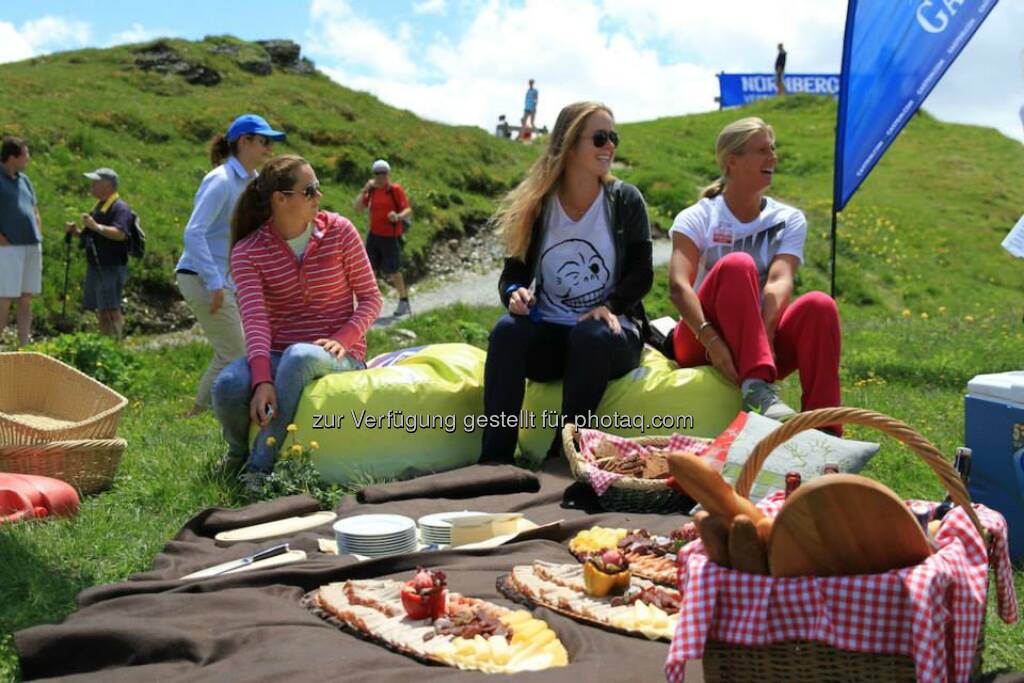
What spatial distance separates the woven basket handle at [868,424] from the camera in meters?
2.27

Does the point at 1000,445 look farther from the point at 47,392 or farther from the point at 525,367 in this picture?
the point at 47,392

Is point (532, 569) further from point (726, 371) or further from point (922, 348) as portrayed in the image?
point (922, 348)

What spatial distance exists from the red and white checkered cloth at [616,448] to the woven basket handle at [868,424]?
175 cm

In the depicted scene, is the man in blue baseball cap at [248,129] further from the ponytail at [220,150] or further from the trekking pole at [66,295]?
the trekking pole at [66,295]

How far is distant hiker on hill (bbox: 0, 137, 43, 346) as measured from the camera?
8430 mm

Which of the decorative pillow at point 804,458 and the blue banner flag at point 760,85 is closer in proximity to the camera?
the decorative pillow at point 804,458

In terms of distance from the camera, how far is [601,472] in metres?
4.16

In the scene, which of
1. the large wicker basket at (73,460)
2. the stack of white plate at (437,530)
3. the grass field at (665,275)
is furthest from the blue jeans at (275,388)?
the stack of white plate at (437,530)

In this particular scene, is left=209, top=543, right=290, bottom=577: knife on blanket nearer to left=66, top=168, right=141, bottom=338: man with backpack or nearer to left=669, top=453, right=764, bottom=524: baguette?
left=669, top=453, right=764, bottom=524: baguette

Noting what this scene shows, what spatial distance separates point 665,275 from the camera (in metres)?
14.2

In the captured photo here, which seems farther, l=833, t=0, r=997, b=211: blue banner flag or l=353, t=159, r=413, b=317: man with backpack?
l=353, t=159, r=413, b=317: man with backpack

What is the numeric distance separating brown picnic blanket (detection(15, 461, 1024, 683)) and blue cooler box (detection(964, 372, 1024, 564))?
109cm

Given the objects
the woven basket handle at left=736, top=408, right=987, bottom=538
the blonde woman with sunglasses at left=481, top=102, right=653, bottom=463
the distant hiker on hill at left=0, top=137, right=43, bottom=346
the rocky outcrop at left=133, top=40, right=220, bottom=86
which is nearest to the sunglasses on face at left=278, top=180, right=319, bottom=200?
the blonde woman with sunglasses at left=481, top=102, right=653, bottom=463

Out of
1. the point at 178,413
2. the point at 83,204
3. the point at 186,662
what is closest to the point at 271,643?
the point at 186,662
